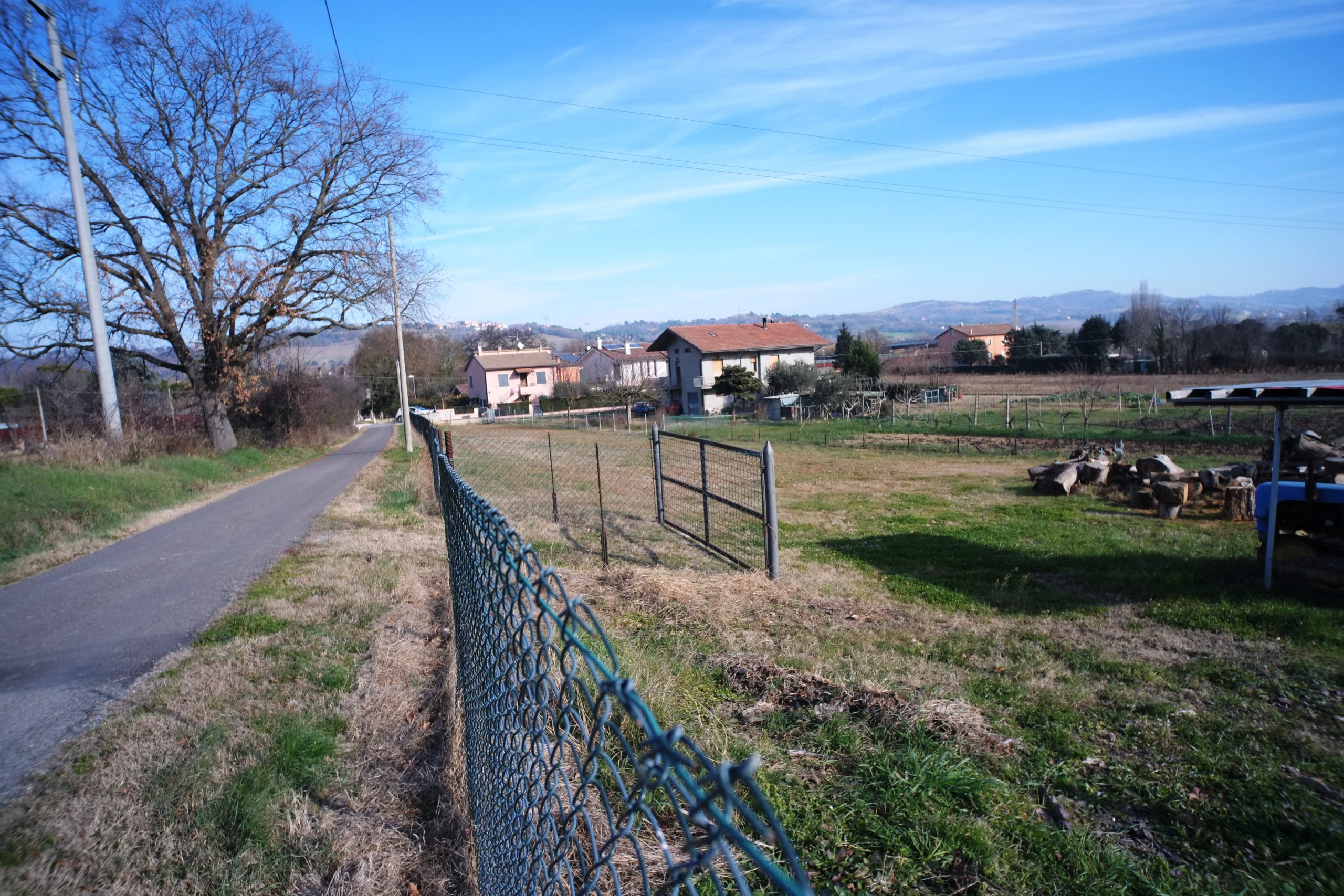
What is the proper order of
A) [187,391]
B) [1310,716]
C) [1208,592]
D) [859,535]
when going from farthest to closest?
[187,391], [859,535], [1208,592], [1310,716]

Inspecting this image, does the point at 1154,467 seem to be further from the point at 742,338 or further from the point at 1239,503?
the point at 742,338

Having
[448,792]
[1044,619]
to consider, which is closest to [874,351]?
[1044,619]

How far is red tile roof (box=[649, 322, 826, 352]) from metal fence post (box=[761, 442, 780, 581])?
158 feet

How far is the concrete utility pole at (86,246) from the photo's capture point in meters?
16.4

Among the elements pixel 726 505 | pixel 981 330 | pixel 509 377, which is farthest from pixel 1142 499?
pixel 981 330

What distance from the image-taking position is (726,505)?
35.9 ft

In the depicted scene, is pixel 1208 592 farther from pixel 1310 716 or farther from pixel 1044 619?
pixel 1310 716

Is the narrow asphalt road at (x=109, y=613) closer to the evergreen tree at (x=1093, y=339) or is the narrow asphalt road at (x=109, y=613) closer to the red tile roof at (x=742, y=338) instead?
the red tile roof at (x=742, y=338)

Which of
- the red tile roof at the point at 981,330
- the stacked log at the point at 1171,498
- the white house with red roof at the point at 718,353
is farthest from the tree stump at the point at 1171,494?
the red tile roof at the point at 981,330

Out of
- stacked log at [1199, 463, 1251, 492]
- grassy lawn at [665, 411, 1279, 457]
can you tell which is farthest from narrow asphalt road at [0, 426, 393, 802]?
grassy lawn at [665, 411, 1279, 457]

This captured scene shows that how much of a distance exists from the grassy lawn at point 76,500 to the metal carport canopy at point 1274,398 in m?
12.6

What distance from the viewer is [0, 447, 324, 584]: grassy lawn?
1008 cm

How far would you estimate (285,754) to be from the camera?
391cm

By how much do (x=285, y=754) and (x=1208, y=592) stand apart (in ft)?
26.1
